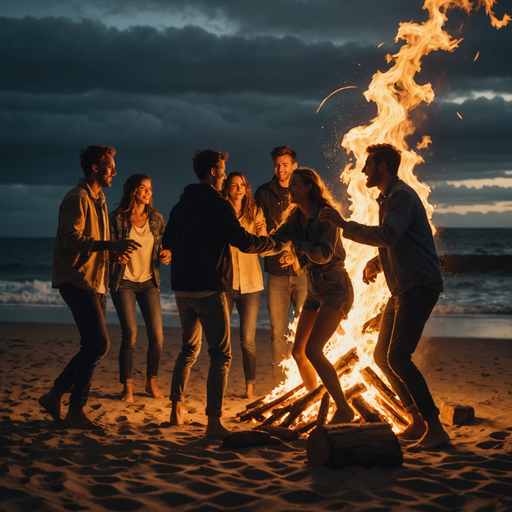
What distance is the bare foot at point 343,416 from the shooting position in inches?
181

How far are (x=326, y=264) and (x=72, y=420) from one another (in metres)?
2.98

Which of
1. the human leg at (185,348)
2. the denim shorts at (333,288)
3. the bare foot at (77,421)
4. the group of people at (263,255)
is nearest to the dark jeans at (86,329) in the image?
the group of people at (263,255)

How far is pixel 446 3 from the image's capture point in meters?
6.05

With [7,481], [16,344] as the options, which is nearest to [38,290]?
[16,344]

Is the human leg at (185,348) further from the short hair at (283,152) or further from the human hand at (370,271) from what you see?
the short hair at (283,152)

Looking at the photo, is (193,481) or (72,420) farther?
(72,420)

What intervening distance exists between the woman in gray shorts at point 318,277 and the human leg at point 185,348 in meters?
1.03

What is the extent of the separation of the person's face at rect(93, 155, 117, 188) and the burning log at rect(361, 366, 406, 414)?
353cm

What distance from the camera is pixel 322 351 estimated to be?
179 inches

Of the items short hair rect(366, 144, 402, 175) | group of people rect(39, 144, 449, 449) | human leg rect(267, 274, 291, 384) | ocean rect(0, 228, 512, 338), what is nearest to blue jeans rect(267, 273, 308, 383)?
human leg rect(267, 274, 291, 384)

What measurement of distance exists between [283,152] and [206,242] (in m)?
2.34

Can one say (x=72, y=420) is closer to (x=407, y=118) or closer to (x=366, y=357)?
(x=366, y=357)

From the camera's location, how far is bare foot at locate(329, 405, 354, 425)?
4.59 metres

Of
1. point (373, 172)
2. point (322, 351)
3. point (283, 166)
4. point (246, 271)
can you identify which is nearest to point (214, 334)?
point (322, 351)
